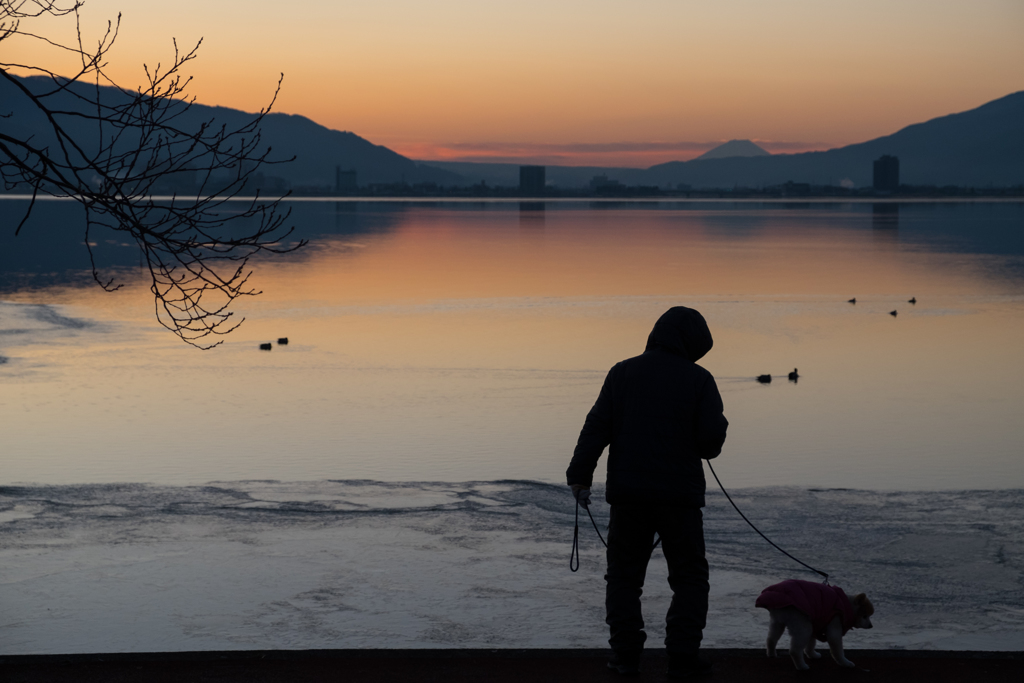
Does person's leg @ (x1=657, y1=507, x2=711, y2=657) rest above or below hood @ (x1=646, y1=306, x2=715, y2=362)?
below

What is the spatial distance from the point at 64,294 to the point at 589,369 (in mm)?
16093

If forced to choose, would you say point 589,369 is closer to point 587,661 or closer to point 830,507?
point 830,507

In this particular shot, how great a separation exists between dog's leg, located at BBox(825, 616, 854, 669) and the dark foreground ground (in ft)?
0.18

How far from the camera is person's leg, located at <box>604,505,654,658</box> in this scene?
518cm

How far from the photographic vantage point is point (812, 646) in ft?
17.6

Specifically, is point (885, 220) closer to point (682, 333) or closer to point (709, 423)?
point (682, 333)

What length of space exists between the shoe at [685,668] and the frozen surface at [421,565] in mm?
1448

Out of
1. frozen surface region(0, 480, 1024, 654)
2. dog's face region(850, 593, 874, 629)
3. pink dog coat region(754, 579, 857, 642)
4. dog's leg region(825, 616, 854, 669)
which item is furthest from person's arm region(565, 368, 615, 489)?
frozen surface region(0, 480, 1024, 654)

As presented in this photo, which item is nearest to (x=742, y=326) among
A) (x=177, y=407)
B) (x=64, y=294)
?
(x=177, y=407)

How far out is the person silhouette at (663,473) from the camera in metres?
5.09

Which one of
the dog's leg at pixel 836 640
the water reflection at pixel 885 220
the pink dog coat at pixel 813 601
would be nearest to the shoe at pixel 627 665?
the pink dog coat at pixel 813 601

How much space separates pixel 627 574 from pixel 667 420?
0.77 metres

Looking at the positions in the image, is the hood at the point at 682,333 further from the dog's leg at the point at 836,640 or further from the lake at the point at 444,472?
the lake at the point at 444,472

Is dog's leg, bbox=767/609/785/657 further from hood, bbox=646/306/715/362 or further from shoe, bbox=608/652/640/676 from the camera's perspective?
hood, bbox=646/306/715/362
